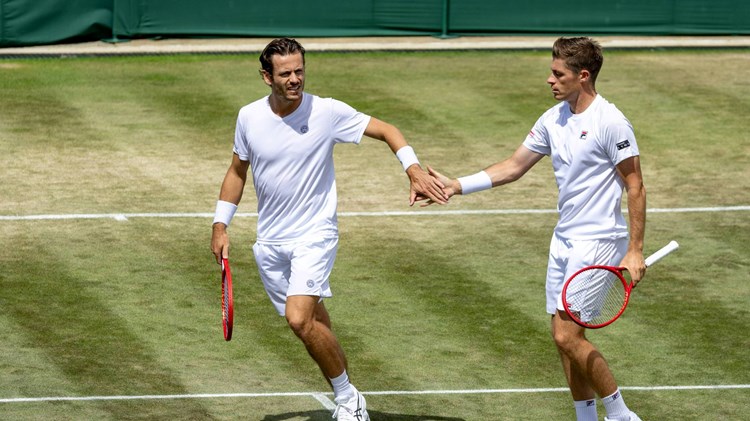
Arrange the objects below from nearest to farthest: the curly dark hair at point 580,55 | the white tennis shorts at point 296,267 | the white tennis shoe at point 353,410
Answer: the curly dark hair at point 580,55 < the white tennis shorts at point 296,267 < the white tennis shoe at point 353,410

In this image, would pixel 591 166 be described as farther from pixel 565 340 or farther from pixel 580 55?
pixel 565 340

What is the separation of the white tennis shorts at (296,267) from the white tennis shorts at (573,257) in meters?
1.51

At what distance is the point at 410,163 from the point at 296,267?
1061 mm

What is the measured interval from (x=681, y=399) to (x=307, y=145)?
3401 mm

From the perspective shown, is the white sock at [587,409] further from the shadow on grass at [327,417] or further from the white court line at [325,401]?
the white court line at [325,401]

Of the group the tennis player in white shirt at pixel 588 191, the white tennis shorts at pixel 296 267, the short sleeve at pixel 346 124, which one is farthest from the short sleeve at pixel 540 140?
the white tennis shorts at pixel 296 267

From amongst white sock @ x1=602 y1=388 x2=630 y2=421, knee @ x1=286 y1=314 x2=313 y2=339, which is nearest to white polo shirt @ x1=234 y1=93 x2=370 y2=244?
knee @ x1=286 y1=314 x2=313 y2=339

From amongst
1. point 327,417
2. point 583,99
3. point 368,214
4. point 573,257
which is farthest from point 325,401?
point 368,214

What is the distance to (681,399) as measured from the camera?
12.1 metres

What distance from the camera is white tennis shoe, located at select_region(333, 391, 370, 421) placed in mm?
11305

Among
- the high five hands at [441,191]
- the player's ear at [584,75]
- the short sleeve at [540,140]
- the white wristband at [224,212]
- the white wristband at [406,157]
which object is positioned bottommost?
the white wristband at [224,212]

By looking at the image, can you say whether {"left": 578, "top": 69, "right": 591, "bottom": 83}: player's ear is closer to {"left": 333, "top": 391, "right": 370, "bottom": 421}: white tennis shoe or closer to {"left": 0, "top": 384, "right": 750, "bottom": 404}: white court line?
{"left": 333, "top": 391, "right": 370, "bottom": 421}: white tennis shoe

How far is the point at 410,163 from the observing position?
37.2 ft

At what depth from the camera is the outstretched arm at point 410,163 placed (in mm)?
11344
